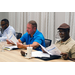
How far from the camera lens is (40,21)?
477 cm

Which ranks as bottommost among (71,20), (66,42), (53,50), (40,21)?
(53,50)

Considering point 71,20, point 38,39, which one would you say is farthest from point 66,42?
point 71,20

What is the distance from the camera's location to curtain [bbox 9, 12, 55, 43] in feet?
14.2

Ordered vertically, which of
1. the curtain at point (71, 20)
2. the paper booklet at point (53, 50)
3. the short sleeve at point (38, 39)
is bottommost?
the paper booklet at point (53, 50)

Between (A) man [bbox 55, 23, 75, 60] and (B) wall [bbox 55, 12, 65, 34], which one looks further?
(B) wall [bbox 55, 12, 65, 34]

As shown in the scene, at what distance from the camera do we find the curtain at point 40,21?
432 cm

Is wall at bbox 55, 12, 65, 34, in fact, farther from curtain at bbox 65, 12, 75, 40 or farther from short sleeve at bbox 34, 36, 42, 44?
short sleeve at bbox 34, 36, 42, 44

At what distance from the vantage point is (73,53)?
1.97 meters

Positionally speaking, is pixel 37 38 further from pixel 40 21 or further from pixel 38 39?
pixel 40 21

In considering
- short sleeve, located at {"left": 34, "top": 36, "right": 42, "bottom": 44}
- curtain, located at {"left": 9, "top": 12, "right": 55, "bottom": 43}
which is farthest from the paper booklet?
curtain, located at {"left": 9, "top": 12, "right": 55, "bottom": 43}

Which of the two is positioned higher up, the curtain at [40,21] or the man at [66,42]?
the curtain at [40,21]

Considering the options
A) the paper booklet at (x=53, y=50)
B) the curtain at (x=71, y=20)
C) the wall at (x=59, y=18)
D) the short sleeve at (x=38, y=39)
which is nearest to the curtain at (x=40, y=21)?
the wall at (x=59, y=18)

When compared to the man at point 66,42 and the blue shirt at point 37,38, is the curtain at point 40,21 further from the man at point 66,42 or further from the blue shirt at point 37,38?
the man at point 66,42

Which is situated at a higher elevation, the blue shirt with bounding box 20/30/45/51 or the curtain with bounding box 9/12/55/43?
the curtain with bounding box 9/12/55/43
